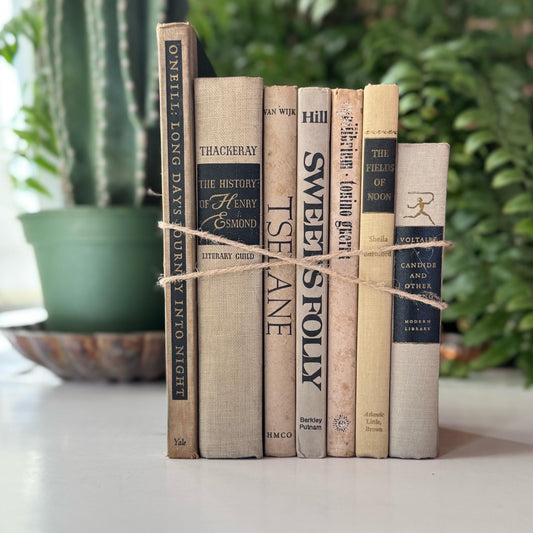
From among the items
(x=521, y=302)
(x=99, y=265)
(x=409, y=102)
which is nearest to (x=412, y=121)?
(x=409, y=102)

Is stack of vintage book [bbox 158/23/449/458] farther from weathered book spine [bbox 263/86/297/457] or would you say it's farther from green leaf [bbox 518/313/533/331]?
green leaf [bbox 518/313/533/331]

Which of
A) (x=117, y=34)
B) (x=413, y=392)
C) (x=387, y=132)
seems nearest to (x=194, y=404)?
(x=413, y=392)

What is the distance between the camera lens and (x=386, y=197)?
54cm

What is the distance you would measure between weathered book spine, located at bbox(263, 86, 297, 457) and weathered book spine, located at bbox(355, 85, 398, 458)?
66 millimetres

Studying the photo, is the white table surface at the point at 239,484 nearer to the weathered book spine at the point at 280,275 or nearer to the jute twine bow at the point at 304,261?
the weathered book spine at the point at 280,275

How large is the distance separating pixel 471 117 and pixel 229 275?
1.80ft

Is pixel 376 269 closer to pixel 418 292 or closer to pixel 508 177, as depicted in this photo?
pixel 418 292

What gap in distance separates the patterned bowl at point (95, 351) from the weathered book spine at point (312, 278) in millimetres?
290

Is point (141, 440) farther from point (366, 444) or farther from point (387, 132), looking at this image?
point (387, 132)

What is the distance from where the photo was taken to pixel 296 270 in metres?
0.55

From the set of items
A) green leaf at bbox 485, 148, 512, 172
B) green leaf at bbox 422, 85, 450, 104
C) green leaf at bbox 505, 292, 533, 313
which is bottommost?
green leaf at bbox 505, 292, 533, 313

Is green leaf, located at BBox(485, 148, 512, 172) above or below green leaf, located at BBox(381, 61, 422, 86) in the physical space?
below

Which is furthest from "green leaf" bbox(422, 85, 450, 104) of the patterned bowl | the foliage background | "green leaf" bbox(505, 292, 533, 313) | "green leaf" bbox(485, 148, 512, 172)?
the patterned bowl

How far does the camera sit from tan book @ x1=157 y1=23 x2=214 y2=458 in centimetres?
53
